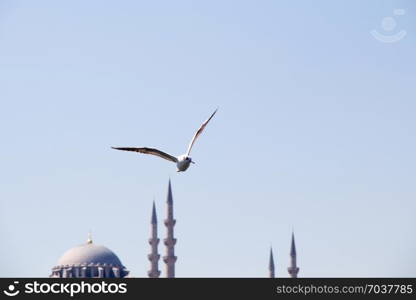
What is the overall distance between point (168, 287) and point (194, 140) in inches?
280

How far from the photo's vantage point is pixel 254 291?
72.5m

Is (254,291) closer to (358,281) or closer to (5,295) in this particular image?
(358,281)

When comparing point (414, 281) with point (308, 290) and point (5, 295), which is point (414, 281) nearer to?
point (308, 290)

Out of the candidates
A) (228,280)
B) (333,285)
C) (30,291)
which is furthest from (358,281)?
(30,291)

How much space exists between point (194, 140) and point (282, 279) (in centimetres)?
820

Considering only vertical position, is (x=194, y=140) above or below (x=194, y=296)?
above

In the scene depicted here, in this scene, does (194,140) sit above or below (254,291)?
above

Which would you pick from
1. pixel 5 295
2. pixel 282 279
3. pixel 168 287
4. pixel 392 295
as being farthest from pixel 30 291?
pixel 392 295

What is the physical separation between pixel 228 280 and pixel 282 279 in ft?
9.11

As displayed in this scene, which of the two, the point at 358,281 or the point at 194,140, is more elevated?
the point at 194,140

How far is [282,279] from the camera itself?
7319 cm

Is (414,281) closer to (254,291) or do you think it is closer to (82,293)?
(254,291)

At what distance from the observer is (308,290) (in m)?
72.0

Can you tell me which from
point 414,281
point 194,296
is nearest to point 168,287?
point 194,296
